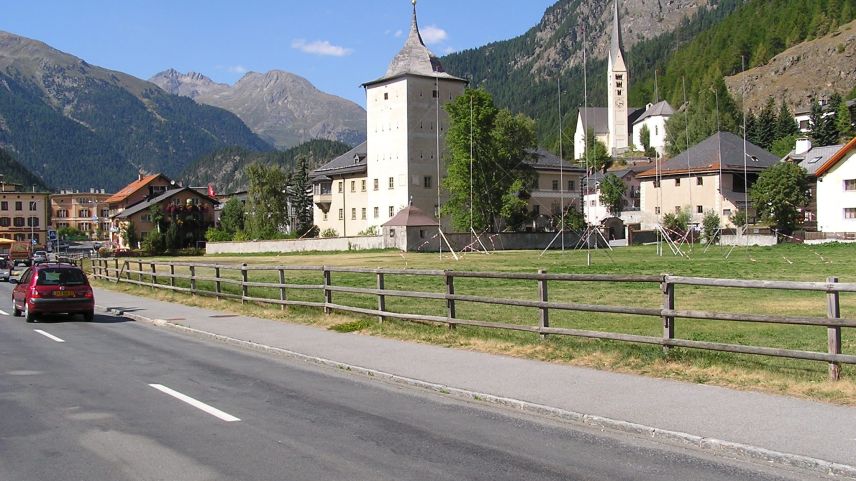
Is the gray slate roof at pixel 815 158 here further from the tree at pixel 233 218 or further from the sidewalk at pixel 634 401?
the sidewalk at pixel 634 401

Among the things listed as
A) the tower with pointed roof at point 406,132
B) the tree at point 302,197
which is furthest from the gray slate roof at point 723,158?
the tree at point 302,197

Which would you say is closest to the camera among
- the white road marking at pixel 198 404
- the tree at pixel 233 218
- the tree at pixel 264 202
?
the white road marking at pixel 198 404

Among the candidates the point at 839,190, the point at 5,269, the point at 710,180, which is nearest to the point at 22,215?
the point at 5,269

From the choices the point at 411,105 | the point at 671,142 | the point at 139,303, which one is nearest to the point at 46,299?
the point at 139,303

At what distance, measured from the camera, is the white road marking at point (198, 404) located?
988 cm

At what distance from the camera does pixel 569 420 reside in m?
9.71

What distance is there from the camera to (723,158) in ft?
320

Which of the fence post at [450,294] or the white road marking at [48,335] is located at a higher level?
the fence post at [450,294]

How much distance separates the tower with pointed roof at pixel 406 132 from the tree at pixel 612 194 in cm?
4033

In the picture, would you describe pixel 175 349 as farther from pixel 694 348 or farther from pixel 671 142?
pixel 671 142

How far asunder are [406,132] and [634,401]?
261 ft

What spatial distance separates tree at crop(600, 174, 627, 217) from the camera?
125 m

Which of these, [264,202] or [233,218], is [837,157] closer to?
[264,202]

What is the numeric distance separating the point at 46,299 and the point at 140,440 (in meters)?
17.4
